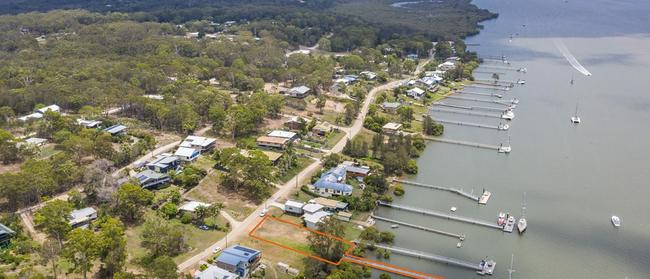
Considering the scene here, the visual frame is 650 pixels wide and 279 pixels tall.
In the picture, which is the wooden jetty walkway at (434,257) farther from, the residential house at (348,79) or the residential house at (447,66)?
the residential house at (447,66)

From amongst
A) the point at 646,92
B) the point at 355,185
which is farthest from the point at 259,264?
the point at 646,92

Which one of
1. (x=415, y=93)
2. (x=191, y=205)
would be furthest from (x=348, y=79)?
(x=191, y=205)

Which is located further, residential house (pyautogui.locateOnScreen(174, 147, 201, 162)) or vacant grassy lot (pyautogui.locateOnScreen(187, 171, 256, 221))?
residential house (pyautogui.locateOnScreen(174, 147, 201, 162))

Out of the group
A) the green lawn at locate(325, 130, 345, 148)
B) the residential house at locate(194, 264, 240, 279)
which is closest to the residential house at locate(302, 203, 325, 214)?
the residential house at locate(194, 264, 240, 279)

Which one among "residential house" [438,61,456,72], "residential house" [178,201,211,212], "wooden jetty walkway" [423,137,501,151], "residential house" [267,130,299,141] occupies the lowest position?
"wooden jetty walkway" [423,137,501,151]

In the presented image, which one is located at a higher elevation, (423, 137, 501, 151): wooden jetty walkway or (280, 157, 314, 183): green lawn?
(280, 157, 314, 183): green lawn

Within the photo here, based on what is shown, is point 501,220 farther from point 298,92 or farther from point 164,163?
point 298,92

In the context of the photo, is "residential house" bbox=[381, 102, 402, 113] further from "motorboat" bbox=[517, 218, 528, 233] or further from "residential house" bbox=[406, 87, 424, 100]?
"motorboat" bbox=[517, 218, 528, 233]
